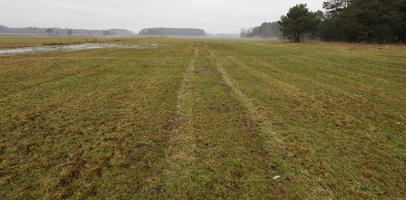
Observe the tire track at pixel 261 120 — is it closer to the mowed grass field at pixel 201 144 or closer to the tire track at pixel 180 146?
the mowed grass field at pixel 201 144

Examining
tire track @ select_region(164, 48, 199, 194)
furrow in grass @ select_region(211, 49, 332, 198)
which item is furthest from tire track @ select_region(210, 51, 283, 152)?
tire track @ select_region(164, 48, 199, 194)

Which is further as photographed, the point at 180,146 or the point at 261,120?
the point at 261,120

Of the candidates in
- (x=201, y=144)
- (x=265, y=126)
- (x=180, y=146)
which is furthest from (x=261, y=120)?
(x=180, y=146)

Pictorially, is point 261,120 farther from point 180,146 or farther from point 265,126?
point 180,146

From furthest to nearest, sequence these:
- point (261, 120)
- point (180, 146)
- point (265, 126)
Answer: point (261, 120) < point (265, 126) < point (180, 146)

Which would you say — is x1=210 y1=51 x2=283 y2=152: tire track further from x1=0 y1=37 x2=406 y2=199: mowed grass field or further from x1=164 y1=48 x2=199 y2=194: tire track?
x1=164 y1=48 x2=199 y2=194: tire track

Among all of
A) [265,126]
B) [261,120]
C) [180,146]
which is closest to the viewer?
[180,146]

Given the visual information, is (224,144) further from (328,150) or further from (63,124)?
(63,124)

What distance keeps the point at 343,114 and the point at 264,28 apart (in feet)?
574

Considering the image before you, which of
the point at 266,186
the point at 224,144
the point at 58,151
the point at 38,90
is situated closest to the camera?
the point at 266,186

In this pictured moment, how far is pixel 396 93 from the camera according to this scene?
6910 millimetres

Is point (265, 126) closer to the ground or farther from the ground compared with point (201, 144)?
farther from the ground

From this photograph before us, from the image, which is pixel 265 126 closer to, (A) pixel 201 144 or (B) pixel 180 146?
(A) pixel 201 144

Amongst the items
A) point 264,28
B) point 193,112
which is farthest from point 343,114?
point 264,28
